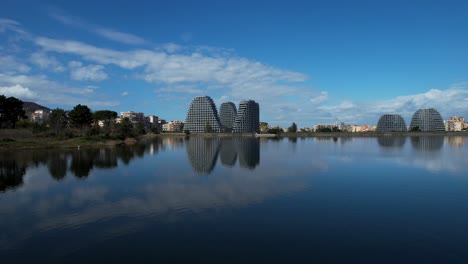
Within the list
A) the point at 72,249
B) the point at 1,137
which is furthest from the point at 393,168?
the point at 1,137

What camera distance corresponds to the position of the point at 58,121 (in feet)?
277

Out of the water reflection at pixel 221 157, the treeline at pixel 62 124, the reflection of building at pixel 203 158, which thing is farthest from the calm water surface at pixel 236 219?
the treeline at pixel 62 124

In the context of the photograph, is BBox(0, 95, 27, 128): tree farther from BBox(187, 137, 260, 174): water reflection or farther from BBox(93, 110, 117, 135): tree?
BBox(187, 137, 260, 174): water reflection

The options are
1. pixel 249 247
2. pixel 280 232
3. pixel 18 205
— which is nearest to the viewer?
pixel 249 247

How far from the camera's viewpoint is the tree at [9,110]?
76.2 meters

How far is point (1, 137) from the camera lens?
2480 inches

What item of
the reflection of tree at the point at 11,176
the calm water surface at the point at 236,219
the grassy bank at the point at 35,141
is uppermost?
the grassy bank at the point at 35,141

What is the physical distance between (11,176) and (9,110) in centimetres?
6169

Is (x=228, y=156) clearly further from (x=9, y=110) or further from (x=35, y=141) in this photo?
(x=9, y=110)

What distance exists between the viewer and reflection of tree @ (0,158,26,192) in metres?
24.6

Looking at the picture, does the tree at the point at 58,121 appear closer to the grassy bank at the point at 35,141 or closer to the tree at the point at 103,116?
the grassy bank at the point at 35,141

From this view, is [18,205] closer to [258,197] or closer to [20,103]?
[258,197]

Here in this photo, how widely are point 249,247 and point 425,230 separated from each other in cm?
787

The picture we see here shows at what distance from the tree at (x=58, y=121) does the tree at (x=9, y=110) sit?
7884 millimetres
